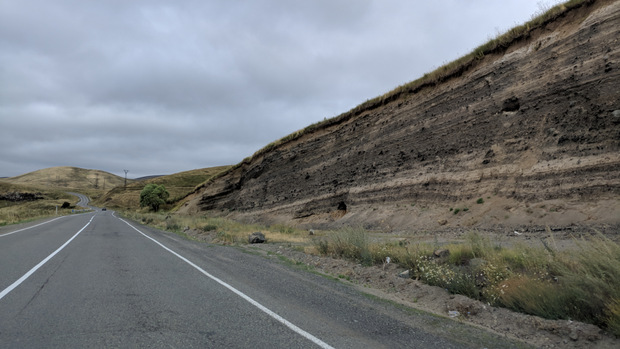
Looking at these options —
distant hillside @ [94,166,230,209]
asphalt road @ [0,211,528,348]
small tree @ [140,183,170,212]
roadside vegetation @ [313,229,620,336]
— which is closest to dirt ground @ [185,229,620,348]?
roadside vegetation @ [313,229,620,336]

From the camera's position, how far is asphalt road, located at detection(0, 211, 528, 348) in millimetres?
4355

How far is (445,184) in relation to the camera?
19.2 m

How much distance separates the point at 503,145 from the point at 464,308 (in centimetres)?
1360

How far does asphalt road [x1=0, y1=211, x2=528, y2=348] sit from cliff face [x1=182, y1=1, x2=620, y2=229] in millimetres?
10650

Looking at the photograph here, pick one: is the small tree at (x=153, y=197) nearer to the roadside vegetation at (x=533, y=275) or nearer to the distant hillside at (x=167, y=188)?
the distant hillside at (x=167, y=188)

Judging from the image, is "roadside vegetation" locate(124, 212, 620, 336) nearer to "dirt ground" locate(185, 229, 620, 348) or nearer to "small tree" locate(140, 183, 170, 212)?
"dirt ground" locate(185, 229, 620, 348)

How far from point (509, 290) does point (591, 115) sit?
476 inches

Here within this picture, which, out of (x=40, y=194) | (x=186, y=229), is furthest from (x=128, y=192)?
(x=186, y=229)

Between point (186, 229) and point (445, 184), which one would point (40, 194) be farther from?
point (445, 184)

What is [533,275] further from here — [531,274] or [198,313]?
[198,313]

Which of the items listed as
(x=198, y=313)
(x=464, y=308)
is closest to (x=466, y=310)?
(x=464, y=308)

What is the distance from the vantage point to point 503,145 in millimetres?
17281

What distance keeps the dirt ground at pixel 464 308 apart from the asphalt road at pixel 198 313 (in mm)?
442

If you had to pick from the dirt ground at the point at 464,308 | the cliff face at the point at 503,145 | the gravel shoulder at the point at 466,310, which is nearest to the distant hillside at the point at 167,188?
the cliff face at the point at 503,145
